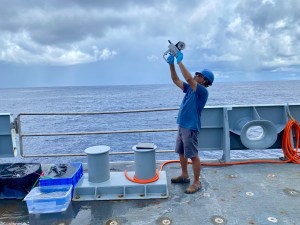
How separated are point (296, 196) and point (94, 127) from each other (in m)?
18.8

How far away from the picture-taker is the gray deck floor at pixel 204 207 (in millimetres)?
2738

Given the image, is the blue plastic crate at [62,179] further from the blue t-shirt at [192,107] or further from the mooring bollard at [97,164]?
the blue t-shirt at [192,107]

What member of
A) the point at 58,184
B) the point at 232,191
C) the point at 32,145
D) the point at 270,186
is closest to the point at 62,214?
the point at 58,184

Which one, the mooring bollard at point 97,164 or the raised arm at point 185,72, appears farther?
the mooring bollard at point 97,164

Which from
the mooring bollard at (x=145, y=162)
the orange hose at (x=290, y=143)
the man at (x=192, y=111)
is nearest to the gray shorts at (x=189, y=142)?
the man at (x=192, y=111)

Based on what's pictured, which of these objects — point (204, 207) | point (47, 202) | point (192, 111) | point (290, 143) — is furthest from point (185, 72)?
point (290, 143)

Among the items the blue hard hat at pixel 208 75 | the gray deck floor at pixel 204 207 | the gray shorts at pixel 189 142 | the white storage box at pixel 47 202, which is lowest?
the gray deck floor at pixel 204 207

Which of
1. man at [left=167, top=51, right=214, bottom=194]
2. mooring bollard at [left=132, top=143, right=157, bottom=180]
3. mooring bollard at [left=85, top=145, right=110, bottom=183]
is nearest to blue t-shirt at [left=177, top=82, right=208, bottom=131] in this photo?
man at [left=167, top=51, right=214, bottom=194]

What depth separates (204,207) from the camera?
297 centimetres

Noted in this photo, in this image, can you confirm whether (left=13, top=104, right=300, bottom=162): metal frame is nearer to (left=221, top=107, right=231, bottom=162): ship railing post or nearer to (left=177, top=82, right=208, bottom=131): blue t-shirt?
(left=221, top=107, right=231, bottom=162): ship railing post

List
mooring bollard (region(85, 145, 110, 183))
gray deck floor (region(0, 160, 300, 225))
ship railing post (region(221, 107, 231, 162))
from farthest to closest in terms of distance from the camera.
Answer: ship railing post (region(221, 107, 231, 162)) → mooring bollard (region(85, 145, 110, 183)) → gray deck floor (region(0, 160, 300, 225))

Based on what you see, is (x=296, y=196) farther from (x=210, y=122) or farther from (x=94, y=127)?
(x=94, y=127)

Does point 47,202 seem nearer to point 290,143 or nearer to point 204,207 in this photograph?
point 204,207

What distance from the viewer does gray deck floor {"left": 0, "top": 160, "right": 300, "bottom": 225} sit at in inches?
108
